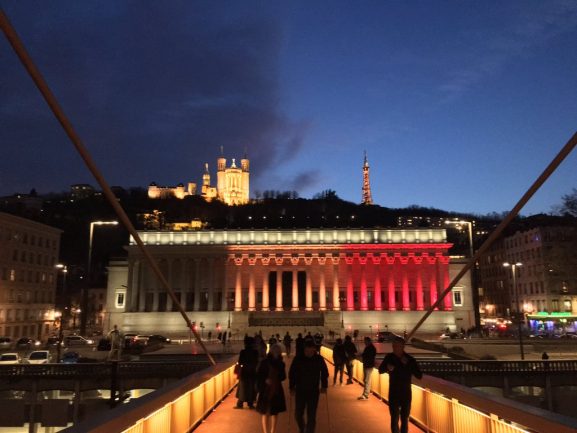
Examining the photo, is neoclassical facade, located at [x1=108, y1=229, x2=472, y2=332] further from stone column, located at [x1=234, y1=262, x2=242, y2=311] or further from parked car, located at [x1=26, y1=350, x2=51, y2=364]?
parked car, located at [x1=26, y1=350, x2=51, y2=364]

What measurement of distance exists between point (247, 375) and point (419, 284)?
74302 mm

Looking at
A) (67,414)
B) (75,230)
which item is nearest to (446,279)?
(67,414)

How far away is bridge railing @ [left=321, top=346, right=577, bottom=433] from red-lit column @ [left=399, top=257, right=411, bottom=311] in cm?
7338

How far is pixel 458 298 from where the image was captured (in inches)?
3344

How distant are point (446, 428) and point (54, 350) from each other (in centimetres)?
4946

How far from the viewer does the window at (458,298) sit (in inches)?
3327

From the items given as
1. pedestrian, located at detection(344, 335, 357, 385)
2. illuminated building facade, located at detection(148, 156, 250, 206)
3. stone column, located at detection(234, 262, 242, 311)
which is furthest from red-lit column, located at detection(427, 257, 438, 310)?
illuminated building facade, located at detection(148, 156, 250, 206)

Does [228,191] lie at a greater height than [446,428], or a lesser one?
greater

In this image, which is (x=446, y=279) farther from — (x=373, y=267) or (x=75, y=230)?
(x=75, y=230)

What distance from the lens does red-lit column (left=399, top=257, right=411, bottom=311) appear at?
83.4 m

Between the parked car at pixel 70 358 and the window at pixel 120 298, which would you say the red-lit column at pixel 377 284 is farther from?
the parked car at pixel 70 358

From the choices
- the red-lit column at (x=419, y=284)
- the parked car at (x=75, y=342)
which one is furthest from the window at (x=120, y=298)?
the red-lit column at (x=419, y=284)

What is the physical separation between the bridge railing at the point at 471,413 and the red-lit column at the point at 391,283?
73130mm

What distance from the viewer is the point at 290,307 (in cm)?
8494
